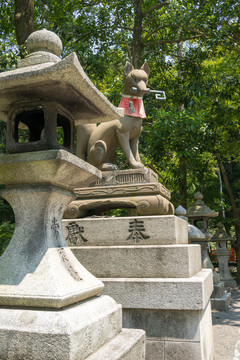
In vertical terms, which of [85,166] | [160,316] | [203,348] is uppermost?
[85,166]

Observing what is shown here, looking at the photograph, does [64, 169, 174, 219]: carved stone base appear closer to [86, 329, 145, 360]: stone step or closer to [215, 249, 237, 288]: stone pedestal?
[86, 329, 145, 360]: stone step

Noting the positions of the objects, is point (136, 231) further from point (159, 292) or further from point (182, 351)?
point (182, 351)

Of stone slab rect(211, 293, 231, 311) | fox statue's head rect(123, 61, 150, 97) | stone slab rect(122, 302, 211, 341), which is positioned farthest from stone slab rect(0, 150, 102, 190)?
stone slab rect(211, 293, 231, 311)

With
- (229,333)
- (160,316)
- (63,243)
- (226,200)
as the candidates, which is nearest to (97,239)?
(160,316)

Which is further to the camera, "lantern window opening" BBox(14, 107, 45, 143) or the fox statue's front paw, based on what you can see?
the fox statue's front paw

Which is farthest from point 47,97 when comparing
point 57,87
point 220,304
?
point 220,304

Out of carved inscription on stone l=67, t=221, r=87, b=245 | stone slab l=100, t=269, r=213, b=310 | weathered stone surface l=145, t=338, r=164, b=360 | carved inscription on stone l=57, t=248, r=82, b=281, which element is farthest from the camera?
carved inscription on stone l=67, t=221, r=87, b=245

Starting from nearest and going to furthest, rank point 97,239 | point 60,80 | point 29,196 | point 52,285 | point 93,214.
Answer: point 52,285 → point 60,80 → point 29,196 → point 97,239 → point 93,214

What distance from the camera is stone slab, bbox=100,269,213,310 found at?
3621mm

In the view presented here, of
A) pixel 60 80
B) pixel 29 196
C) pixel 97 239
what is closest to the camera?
pixel 60 80

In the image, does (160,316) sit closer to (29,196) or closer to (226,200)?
(29,196)

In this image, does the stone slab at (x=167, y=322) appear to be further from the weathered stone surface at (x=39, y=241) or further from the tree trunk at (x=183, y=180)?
the tree trunk at (x=183, y=180)

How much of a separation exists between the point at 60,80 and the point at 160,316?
2.71 m

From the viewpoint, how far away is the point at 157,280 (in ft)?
12.3
